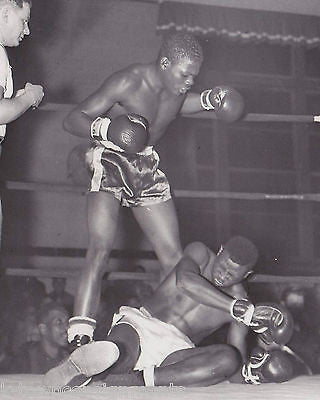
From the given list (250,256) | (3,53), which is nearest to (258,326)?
(250,256)

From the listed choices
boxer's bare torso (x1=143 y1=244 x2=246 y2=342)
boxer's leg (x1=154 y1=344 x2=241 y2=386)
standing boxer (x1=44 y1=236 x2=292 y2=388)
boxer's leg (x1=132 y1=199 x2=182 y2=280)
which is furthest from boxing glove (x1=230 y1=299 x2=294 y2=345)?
boxer's leg (x1=132 y1=199 x2=182 y2=280)

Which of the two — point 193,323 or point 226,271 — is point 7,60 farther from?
point 193,323

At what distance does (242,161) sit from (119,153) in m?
3.36

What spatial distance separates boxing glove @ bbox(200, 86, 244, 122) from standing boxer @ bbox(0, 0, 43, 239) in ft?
2.65

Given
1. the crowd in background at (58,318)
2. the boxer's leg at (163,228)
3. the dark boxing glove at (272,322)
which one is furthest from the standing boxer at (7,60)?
the crowd in background at (58,318)

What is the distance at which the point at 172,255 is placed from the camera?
2709mm

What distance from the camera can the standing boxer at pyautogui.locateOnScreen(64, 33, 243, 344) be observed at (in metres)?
2.46

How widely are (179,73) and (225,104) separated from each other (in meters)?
0.25

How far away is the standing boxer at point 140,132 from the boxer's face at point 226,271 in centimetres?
17

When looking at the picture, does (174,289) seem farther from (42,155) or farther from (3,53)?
(42,155)

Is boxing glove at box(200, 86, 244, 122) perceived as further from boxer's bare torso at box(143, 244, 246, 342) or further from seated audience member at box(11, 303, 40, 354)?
seated audience member at box(11, 303, 40, 354)

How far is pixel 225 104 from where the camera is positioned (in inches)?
107

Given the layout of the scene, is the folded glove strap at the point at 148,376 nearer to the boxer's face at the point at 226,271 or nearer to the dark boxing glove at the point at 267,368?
the dark boxing glove at the point at 267,368

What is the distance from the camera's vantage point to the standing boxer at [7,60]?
212cm
